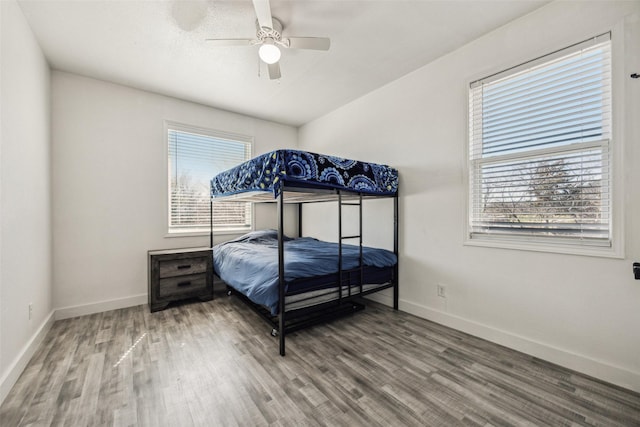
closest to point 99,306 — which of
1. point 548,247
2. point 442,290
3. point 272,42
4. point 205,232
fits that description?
point 205,232

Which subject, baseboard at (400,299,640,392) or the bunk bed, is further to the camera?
the bunk bed

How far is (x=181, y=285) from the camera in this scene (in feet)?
10.3

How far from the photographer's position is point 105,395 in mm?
1607

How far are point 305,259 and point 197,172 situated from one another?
87.8 inches

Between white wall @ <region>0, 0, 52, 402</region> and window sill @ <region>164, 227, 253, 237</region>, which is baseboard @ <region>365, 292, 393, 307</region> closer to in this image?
window sill @ <region>164, 227, 253, 237</region>

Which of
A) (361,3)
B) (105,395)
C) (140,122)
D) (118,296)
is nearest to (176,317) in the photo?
(118,296)

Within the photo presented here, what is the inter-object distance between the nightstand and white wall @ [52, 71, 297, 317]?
0.37 meters

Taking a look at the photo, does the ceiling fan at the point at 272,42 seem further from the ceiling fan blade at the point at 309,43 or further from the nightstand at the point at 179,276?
the nightstand at the point at 179,276

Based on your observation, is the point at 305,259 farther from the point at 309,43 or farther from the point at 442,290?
the point at 309,43

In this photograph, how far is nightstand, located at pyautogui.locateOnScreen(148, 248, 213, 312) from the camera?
298cm

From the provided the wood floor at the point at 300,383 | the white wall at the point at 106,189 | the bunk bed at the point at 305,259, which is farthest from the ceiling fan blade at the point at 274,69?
the wood floor at the point at 300,383

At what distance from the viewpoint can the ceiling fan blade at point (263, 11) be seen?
5.29 ft

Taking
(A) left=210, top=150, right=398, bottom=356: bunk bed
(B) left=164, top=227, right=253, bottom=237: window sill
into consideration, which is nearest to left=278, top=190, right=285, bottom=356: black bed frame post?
(A) left=210, top=150, right=398, bottom=356: bunk bed

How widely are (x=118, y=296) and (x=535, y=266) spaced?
4159 mm
